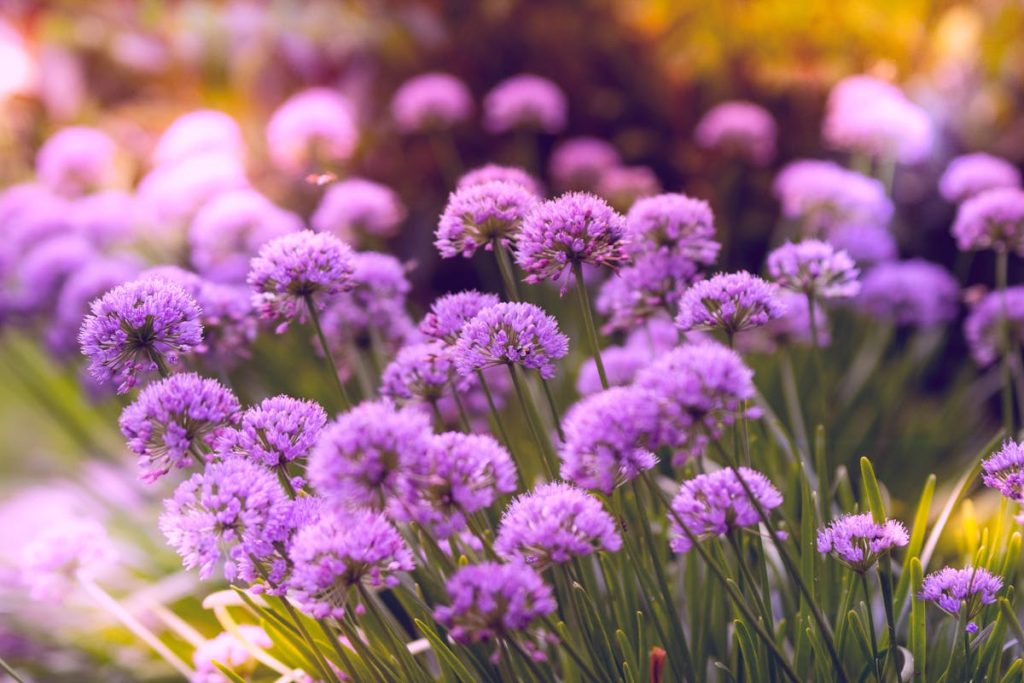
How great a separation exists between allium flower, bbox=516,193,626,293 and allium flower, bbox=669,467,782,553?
0.98 feet

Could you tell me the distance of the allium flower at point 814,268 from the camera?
1.45 meters

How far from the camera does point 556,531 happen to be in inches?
35.4

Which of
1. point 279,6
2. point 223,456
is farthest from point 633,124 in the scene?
point 223,456

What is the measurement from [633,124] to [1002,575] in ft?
9.40

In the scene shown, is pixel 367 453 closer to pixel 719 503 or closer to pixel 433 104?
pixel 719 503

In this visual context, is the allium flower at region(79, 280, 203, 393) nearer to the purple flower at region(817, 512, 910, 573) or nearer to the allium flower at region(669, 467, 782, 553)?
the allium flower at region(669, 467, 782, 553)

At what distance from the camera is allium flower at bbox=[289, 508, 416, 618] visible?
88 cm

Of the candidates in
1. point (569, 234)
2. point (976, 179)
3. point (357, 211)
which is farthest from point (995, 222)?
point (357, 211)

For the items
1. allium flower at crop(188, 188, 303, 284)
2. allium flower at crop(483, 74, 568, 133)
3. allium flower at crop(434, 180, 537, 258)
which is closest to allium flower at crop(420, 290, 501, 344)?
allium flower at crop(434, 180, 537, 258)

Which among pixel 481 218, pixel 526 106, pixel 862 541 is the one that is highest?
pixel 526 106

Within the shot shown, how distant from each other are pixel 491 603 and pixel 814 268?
878mm

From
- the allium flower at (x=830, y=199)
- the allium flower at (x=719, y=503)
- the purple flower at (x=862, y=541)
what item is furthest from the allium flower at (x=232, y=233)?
the purple flower at (x=862, y=541)

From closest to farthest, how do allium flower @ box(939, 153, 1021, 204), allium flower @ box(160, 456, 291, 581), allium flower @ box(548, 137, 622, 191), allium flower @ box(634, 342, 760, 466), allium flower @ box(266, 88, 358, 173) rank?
allium flower @ box(634, 342, 760, 466), allium flower @ box(160, 456, 291, 581), allium flower @ box(939, 153, 1021, 204), allium flower @ box(266, 88, 358, 173), allium flower @ box(548, 137, 622, 191)

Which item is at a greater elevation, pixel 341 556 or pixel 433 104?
pixel 433 104
